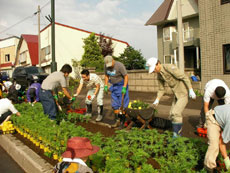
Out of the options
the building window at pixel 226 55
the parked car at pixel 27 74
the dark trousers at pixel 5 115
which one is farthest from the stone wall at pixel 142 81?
the dark trousers at pixel 5 115

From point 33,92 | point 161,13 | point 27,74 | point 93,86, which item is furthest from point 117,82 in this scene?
point 161,13

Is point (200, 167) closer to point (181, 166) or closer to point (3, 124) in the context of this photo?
point (181, 166)

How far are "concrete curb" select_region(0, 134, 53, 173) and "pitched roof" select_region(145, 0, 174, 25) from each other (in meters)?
20.1

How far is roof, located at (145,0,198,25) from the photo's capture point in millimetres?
23453

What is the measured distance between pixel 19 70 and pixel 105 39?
39.6 ft

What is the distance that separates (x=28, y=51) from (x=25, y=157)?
126 ft

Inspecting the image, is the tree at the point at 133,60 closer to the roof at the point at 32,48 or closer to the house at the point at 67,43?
the house at the point at 67,43

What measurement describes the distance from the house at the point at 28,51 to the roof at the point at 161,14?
2130 cm

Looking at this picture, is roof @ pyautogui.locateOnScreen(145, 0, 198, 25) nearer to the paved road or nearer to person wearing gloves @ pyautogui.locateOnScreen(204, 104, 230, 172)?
the paved road

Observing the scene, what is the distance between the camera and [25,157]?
4.62 metres

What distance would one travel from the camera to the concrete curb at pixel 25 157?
4035 millimetres

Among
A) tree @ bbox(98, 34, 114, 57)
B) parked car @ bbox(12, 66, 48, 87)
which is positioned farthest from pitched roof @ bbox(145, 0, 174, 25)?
parked car @ bbox(12, 66, 48, 87)

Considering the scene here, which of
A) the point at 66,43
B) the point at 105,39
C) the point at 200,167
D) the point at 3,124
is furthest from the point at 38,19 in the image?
the point at 200,167

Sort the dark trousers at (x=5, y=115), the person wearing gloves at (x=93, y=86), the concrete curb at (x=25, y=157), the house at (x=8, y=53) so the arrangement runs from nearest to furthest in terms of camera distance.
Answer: the concrete curb at (x=25, y=157)
the person wearing gloves at (x=93, y=86)
the dark trousers at (x=5, y=115)
the house at (x=8, y=53)
